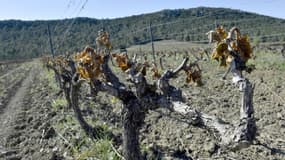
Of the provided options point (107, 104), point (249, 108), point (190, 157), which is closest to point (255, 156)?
point (190, 157)

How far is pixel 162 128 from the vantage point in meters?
6.89

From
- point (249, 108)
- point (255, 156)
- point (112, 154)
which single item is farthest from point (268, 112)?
point (249, 108)

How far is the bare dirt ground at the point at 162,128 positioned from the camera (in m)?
5.54

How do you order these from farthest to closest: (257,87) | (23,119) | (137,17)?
(137,17), (257,87), (23,119)

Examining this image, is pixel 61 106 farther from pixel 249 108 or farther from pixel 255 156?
pixel 249 108

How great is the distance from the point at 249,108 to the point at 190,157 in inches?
95.2

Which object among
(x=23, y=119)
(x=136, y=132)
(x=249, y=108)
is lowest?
(x=23, y=119)

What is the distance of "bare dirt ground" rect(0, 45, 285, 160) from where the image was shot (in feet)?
18.2

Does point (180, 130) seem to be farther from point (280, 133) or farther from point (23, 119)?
point (23, 119)

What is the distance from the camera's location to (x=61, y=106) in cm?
954

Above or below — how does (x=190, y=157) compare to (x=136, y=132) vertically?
below

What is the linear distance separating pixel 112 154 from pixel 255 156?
1.71 metres

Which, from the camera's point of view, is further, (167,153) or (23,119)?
(23,119)

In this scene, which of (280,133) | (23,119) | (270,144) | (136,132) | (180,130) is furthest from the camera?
(23,119)
